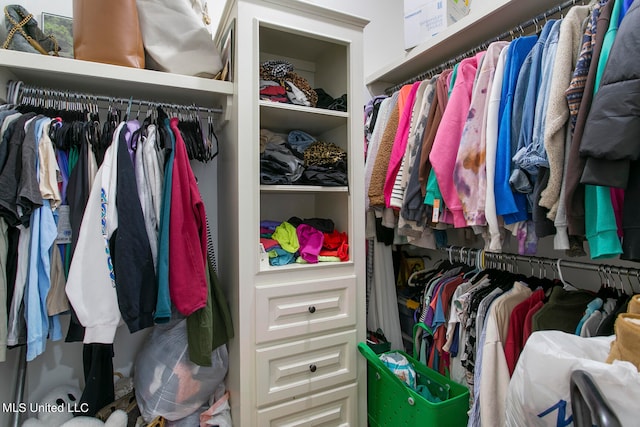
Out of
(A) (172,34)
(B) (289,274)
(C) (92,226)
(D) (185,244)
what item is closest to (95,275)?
(C) (92,226)

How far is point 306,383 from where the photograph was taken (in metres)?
1.41

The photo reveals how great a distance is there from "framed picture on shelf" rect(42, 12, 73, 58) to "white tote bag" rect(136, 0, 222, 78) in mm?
398

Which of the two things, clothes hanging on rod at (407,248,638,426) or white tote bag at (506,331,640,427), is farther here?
clothes hanging on rod at (407,248,638,426)

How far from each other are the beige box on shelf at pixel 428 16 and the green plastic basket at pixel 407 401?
1.51 metres

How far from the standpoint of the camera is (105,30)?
1.23m

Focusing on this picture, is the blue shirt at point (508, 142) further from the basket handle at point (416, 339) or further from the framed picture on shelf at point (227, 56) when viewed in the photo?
the framed picture on shelf at point (227, 56)

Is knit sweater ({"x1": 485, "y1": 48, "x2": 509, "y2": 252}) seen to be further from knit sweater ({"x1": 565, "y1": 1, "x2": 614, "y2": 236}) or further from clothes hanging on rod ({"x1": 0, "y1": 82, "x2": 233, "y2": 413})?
clothes hanging on rod ({"x1": 0, "y1": 82, "x2": 233, "y2": 413})

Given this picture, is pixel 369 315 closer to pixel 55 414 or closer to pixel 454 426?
pixel 454 426

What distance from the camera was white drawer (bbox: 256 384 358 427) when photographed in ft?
4.46

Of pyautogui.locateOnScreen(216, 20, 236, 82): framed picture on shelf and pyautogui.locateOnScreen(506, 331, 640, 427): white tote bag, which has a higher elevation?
pyautogui.locateOnScreen(216, 20, 236, 82): framed picture on shelf

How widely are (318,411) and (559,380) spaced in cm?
109

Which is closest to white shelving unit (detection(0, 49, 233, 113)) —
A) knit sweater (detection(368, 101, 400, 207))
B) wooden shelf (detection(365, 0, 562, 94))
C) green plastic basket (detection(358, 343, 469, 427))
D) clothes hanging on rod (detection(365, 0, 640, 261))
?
knit sweater (detection(368, 101, 400, 207))

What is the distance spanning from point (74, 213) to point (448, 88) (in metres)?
1.51

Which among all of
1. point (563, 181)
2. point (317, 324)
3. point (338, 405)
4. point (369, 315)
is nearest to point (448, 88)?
point (563, 181)
